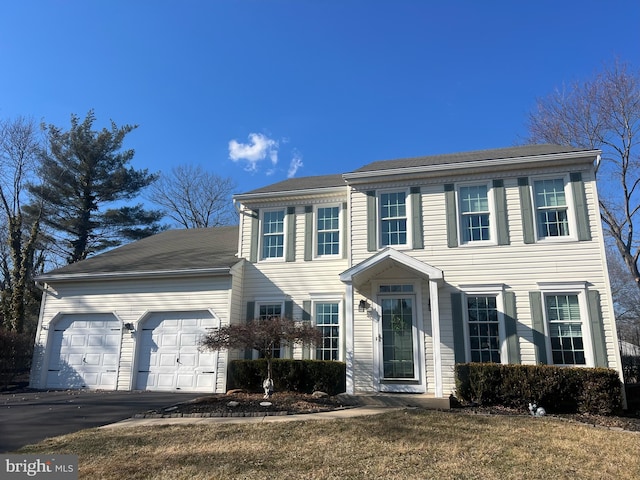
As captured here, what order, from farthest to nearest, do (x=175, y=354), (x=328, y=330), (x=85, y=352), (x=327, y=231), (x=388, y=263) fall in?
(x=85, y=352), (x=327, y=231), (x=175, y=354), (x=328, y=330), (x=388, y=263)

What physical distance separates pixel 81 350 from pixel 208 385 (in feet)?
14.5

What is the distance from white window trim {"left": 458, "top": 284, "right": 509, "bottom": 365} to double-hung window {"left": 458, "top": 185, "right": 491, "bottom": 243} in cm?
118

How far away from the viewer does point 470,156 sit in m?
11.8

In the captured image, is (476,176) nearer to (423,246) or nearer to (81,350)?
(423,246)

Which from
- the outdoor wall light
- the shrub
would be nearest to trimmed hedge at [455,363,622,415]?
the outdoor wall light

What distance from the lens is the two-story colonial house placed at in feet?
31.8

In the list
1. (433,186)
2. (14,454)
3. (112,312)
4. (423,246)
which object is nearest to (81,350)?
(112,312)

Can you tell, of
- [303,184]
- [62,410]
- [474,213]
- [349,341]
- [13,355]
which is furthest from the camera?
[13,355]

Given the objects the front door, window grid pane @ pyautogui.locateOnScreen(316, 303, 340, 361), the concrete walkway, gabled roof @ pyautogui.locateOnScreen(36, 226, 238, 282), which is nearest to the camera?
the concrete walkway

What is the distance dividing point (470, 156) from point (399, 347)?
18.4 feet

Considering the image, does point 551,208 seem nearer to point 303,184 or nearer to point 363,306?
point 363,306

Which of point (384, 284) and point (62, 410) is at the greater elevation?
point (384, 284)

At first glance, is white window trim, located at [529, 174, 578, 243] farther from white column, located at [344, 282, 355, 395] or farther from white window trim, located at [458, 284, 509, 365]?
white column, located at [344, 282, 355, 395]

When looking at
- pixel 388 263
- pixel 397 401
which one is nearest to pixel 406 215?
pixel 388 263
